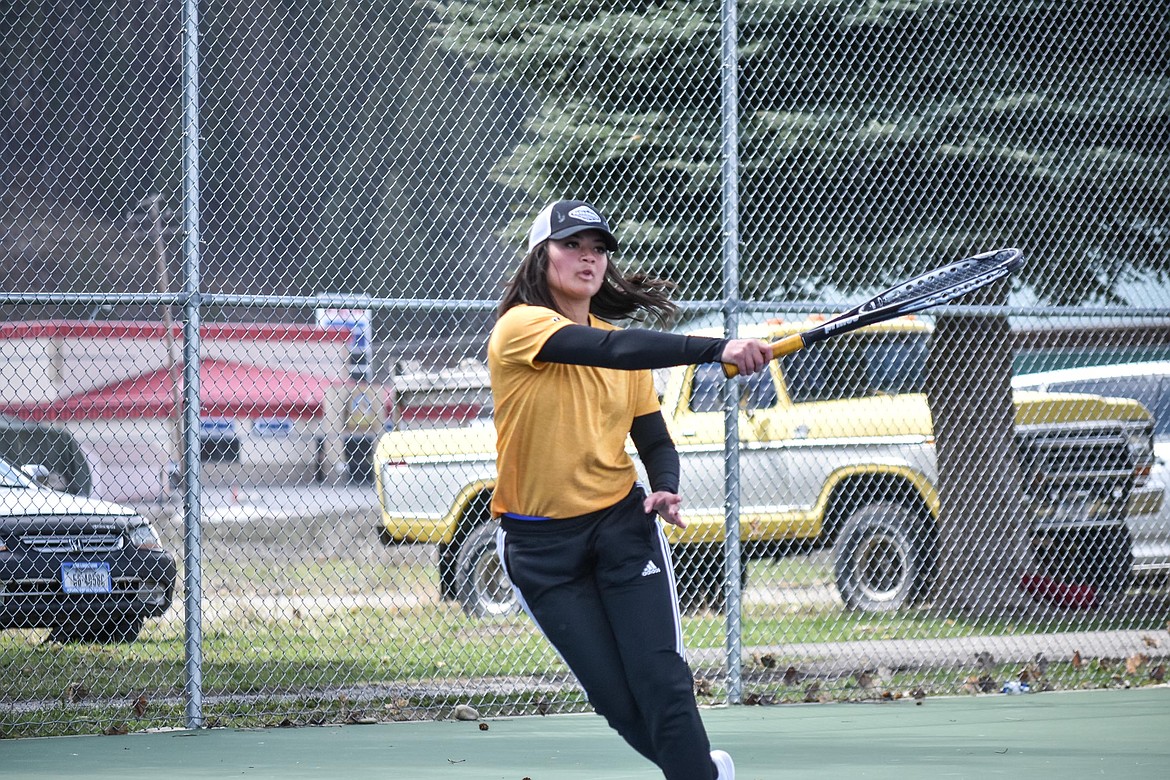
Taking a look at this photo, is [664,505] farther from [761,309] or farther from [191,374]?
[761,309]

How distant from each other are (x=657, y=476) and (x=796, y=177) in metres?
4.60

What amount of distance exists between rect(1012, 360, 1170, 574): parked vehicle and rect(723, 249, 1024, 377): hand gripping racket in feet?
21.4

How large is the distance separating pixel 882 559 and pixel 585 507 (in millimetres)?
6239

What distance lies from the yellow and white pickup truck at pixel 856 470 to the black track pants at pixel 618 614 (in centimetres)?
549

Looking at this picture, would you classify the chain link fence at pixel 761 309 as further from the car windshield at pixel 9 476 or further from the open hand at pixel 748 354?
the open hand at pixel 748 354

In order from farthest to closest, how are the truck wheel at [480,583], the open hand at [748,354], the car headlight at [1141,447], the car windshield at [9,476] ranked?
the car headlight at [1141,447] → the truck wheel at [480,583] → the car windshield at [9,476] → the open hand at [748,354]

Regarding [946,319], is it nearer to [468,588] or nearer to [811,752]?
[468,588]

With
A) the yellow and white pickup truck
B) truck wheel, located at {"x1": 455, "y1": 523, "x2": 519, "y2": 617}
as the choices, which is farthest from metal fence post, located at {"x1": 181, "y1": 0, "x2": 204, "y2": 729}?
the yellow and white pickup truck

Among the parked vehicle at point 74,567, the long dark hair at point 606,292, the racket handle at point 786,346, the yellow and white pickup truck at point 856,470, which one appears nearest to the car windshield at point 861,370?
the yellow and white pickup truck at point 856,470

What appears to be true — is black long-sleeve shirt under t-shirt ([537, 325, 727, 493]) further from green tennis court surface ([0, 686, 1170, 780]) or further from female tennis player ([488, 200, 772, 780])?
green tennis court surface ([0, 686, 1170, 780])

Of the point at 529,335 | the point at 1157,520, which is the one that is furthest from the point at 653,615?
the point at 1157,520

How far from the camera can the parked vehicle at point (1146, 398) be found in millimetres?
10141

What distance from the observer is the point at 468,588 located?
945 centimetres

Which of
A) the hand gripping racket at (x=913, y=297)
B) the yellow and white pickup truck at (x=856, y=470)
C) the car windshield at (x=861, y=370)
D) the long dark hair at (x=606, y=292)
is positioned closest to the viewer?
the hand gripping racket at (x=913, y=297)
